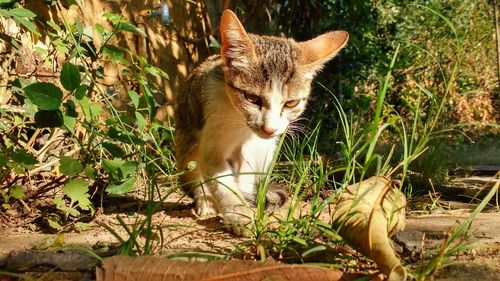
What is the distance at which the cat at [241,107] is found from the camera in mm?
3072

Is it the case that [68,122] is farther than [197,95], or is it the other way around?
[197,95]

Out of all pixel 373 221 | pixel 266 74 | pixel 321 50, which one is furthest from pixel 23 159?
pixel 321 50

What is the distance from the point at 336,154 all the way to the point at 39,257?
3761mm

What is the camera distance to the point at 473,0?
10.8 metres

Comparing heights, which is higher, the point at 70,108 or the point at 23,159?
the point at 70,108

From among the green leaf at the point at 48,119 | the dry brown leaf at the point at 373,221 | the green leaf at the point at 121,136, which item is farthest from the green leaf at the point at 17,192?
the dry brown leaf at the point at 373,221

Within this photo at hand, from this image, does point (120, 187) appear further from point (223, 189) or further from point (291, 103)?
point (291, 103)

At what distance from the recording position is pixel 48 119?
232 centimetres

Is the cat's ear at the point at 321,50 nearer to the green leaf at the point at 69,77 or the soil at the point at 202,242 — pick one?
the soil at the point at 202,242

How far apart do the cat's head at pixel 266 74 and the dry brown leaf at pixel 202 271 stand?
1.68 metres

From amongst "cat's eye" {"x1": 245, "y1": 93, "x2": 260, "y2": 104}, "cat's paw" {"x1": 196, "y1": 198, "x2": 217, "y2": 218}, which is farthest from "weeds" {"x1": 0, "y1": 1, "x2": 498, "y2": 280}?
"cat's eye" {"x1": 245, "y1": 93, "x2": 260, "y2": 104}

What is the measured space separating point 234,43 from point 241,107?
1.19 feet

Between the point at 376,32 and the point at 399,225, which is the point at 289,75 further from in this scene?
the point at 376,32

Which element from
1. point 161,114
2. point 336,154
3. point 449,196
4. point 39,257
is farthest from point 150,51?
point 39,257
